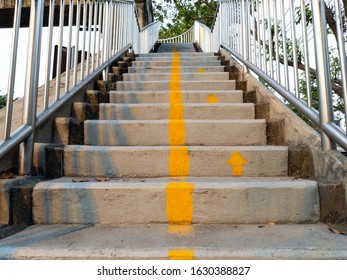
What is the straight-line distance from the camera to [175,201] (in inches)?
55.0

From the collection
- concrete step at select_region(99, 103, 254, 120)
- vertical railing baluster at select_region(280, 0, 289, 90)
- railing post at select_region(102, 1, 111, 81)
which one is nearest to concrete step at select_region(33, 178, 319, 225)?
vertical railing baluster at select_region(280, 0, 289, 90)

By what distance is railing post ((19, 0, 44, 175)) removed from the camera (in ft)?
5.17

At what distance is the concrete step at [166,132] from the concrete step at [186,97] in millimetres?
651

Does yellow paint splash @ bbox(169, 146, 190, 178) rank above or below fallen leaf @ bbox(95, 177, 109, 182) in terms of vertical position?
above

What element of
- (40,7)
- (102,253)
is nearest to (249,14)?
(40,7)

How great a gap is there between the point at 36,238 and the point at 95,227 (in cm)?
27

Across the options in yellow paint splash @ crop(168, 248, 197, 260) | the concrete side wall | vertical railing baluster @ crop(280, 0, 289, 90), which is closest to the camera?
yellow paint splash @ crop(168, 248, 197, 260)

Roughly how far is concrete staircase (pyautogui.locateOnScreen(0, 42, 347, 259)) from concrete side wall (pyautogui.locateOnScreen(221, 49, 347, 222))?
8cm

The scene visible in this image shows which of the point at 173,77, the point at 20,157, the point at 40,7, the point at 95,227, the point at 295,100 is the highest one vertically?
the point at 40,7

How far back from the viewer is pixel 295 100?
181 centimetres

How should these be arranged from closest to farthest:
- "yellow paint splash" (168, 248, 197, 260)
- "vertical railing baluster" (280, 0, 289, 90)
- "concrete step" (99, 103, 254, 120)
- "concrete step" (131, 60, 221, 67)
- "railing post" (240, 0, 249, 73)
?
"yellow paint splash" (168, 248, 197, 260), "vertical railing baluster" (280, 0, 289, 90), "concrete step" (99, 103, 254, 120), "railing post" (240, 0, 249, 73), "concrete step" (131, 60, 221, 67)

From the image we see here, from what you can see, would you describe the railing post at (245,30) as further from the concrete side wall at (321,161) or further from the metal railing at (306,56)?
the concrete side wall at (321,161)

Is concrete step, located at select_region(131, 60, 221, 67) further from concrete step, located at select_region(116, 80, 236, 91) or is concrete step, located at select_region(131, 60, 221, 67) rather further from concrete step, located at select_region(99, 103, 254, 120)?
concrete step, located at select_region(99, 103, 254, 120)

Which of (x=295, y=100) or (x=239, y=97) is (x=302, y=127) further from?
(x=239, y=97)
